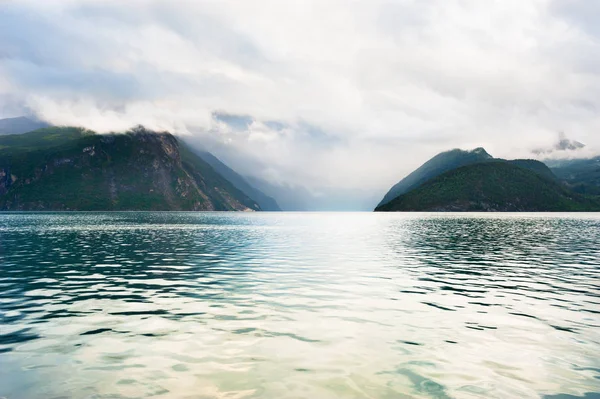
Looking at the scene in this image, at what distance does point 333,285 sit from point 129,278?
1796 cm

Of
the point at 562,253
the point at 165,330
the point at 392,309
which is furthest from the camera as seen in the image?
the point at 562,253

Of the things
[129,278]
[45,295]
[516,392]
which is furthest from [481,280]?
[45,295]

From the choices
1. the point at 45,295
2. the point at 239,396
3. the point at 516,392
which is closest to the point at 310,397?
the point at 239,396

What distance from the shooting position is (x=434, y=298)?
96.8ft

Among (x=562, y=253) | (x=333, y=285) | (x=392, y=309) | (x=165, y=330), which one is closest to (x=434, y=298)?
(x=392, y=309)

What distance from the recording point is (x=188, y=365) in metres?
16.1

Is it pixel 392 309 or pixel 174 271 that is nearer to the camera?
pixel 392 309

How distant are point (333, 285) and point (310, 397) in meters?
21.4

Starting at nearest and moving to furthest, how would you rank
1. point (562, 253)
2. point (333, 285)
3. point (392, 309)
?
point (392, 309) → point (333, 285) → point (562, 253)

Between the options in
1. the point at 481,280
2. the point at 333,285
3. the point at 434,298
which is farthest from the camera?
the point at 481,280

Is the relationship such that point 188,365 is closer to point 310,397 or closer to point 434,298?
point 310,397

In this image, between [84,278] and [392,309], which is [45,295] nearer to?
[84,278]

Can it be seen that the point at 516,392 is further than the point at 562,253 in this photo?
No

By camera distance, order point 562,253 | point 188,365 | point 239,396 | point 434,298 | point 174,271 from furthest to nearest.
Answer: point 562,253, point 174,271, point 434,298, point 188,365, point 239,396
